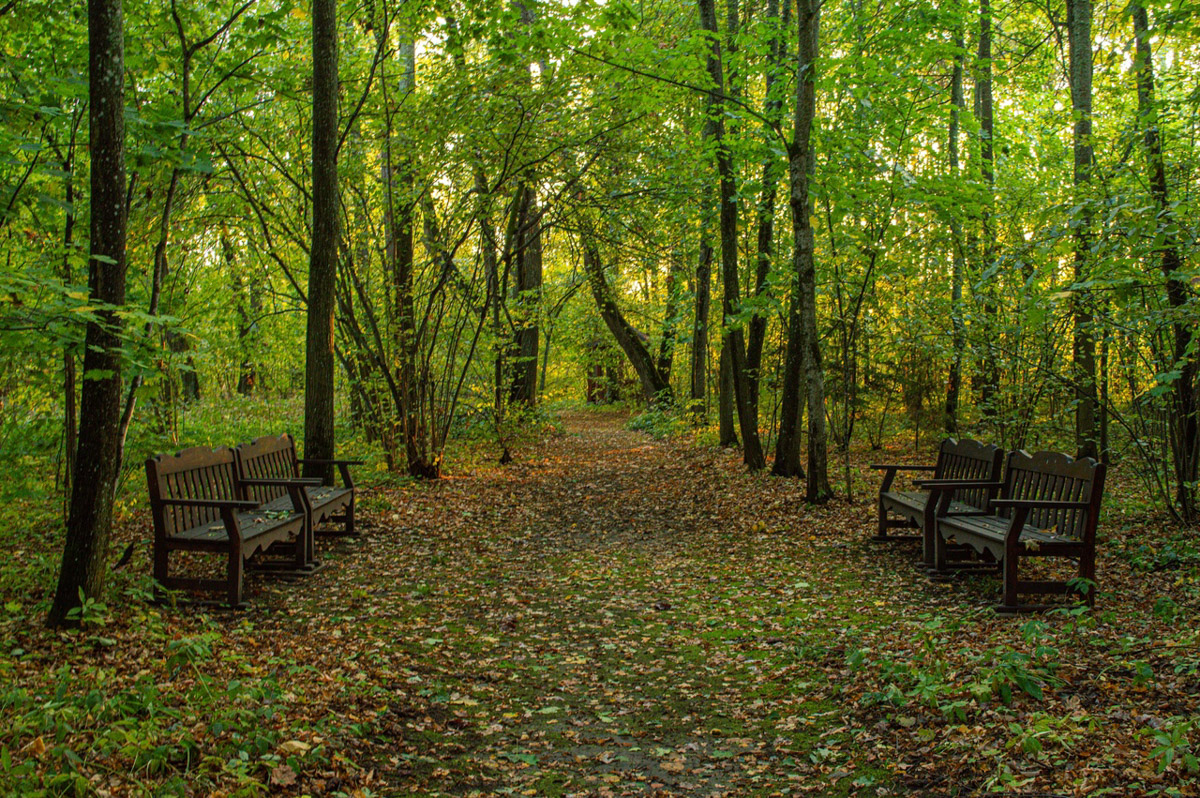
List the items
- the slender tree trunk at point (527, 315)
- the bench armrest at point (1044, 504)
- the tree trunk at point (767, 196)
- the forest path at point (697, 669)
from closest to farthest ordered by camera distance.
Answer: the forest path at point (697, 669) < the bench armrest at point (1044, 504) < the tree trunk at point (767, 196) < the slender tree trunk at point (527, 315)

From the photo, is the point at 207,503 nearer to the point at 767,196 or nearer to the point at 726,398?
the point at 767,196

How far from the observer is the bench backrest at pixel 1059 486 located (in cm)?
541

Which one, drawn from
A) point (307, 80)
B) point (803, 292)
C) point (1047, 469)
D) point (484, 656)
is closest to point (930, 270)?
point (803, 292)

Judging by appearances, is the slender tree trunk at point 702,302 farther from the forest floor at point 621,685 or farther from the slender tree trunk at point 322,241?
the forest floor at point 621,685

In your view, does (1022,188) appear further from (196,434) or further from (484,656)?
(196,434)

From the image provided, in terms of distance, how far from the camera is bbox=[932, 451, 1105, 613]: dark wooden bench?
17.7 feet

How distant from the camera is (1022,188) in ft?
31.1

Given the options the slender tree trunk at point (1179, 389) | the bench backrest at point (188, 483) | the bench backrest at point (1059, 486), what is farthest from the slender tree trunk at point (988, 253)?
the bench backrest at point (188, 483)

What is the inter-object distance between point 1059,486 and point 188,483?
6607 mm

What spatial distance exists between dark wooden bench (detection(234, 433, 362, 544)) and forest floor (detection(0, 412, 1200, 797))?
1.89ft

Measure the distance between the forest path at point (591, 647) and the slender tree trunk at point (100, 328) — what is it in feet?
5.09

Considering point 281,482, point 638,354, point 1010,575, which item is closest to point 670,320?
point 638,354

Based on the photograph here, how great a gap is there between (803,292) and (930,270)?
452 centimetres

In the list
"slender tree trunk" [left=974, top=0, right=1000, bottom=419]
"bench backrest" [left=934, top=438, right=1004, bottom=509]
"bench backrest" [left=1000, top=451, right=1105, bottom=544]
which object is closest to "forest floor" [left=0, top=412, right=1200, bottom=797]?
"bench backrest" [left=1000, top=451, right=1105, bottom=544]
